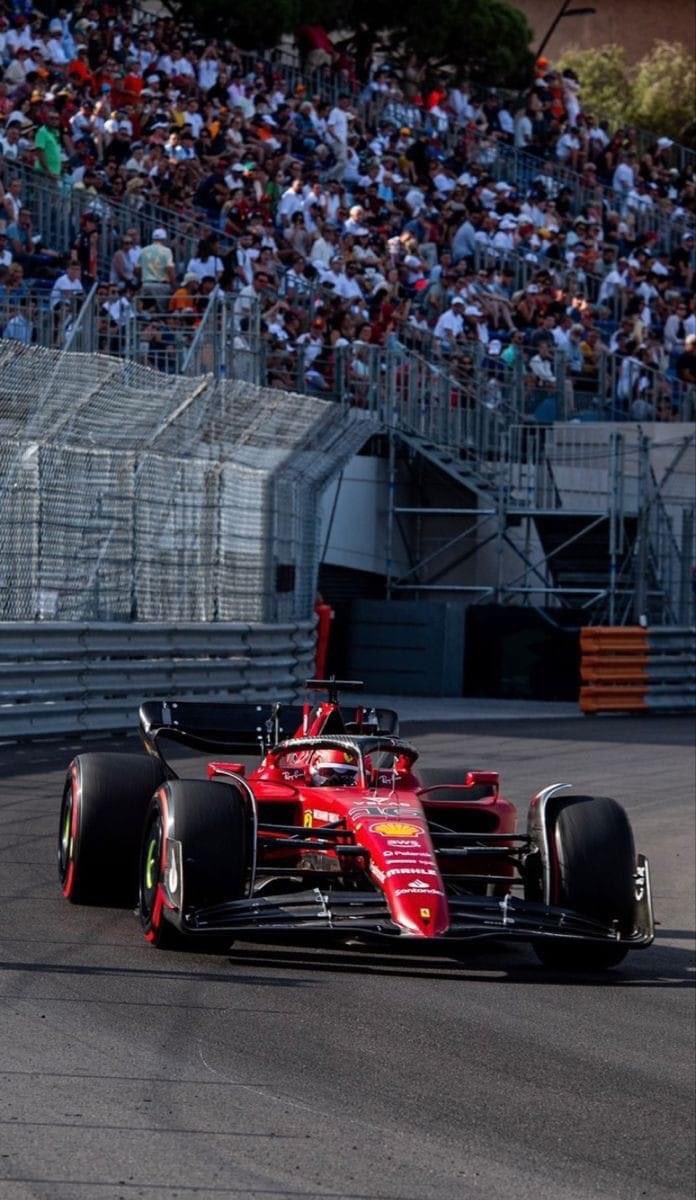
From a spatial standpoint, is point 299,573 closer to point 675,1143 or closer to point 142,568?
point 142,568

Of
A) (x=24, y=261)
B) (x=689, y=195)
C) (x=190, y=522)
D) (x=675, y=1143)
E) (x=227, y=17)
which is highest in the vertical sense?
(x=227, y=17)

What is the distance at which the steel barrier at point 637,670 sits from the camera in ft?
67.5

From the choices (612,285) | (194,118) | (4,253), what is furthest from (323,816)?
(612,285)

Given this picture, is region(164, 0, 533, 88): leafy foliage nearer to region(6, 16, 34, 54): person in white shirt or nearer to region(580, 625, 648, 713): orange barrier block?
region(6, 16, 34, 54): person in white shirt

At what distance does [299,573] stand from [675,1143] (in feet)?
41.7

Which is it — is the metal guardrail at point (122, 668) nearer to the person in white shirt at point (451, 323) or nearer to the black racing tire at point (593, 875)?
the black racing tire at point (593, 875)

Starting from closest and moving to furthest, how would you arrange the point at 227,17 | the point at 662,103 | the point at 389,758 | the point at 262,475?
1. the point at 389,758
2. the point at 262,475
3. the point at 227,17
4. the point at 662,103

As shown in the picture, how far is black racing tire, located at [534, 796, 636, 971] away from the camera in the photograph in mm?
7672

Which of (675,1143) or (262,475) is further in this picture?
(262,475)

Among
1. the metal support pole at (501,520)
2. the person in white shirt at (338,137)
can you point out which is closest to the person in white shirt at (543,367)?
the metal support pole at (501,520)

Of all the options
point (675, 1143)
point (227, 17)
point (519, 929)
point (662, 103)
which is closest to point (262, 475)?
point (519, 929)

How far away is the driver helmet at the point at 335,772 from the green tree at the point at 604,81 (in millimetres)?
46550

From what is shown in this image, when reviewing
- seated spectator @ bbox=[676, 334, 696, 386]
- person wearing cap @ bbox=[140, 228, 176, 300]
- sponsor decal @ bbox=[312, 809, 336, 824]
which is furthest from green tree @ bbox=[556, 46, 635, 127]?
sponsor decal @ bbox=[312, 809, 336, 824]

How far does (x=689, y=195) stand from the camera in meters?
37.0
